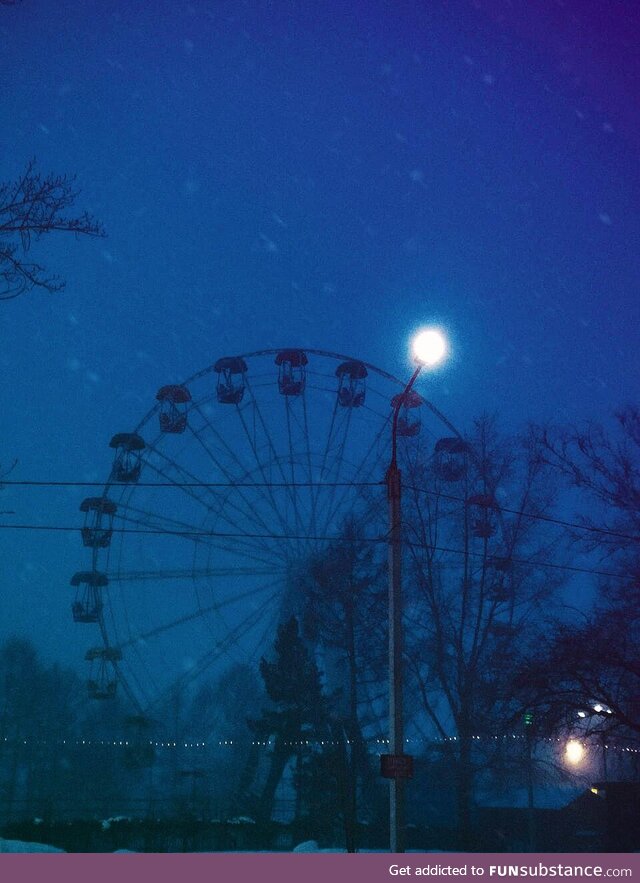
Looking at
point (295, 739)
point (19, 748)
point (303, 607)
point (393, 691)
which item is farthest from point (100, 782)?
point (393, 691)

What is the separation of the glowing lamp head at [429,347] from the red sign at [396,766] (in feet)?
17.3

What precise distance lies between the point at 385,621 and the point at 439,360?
17.1 metres

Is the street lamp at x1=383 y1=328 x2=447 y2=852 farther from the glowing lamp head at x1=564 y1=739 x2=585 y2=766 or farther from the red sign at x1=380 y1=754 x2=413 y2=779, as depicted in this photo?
the glowing lamp head at x1=564 y1=739 x2=585 y2=766

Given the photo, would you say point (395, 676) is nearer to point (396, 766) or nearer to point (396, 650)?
point (396, 650)

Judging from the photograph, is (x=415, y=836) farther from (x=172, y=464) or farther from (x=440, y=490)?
(x=172, y=464)

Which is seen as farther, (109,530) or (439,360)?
(109,530)

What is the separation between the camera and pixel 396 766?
39.4ft

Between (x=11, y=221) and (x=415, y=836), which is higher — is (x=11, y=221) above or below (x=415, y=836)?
above

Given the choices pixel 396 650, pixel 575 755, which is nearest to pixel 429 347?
pixel 396 650

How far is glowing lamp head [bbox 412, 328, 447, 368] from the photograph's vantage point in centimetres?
1322

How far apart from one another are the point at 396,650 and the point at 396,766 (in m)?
1.49

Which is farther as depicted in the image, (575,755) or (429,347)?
(575,755)

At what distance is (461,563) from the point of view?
28031mm

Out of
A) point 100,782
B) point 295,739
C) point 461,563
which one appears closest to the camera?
point 461,563
